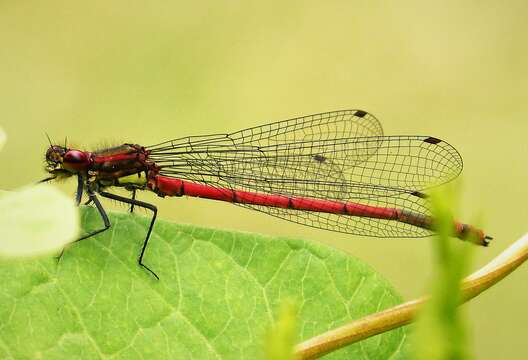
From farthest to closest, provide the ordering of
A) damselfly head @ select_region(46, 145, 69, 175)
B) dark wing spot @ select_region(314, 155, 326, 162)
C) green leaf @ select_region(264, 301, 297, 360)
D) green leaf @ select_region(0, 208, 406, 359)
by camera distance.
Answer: dark wing spot @ select_region(314, 155, 326, 162) → damselfly head @ select_region(46, 145, 69, 175) → green leaf @ select_region(0, 208, 406, 359) → green leaf @ select_region(264, 301, 297, 360)

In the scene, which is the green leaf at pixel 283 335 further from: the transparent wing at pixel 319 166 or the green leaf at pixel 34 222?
the transparent wing at pixel 319 166

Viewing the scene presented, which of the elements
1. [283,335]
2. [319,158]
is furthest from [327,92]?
[283,335]

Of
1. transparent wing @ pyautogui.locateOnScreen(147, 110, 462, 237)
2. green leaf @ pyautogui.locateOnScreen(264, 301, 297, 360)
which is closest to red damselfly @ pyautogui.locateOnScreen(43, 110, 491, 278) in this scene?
transparent wing @ pyautogui.locateOnScreen(147, 110, 462, 237)

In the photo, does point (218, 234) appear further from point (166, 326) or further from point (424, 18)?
point (424, 18)

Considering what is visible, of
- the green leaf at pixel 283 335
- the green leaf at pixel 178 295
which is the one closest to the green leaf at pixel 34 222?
the green leaf at pixel 178 295

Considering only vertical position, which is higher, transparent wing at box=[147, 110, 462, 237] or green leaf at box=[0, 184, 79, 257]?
green leaf at box=[0, 184, 79, 257]

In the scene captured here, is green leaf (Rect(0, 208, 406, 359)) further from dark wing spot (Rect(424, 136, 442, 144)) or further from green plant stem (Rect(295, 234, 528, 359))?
dark wing spot (Rect(424, 136, 442, 144))

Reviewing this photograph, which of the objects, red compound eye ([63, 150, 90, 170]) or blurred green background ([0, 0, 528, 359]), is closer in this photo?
red compound eye ([63, 150, 90, 170])
